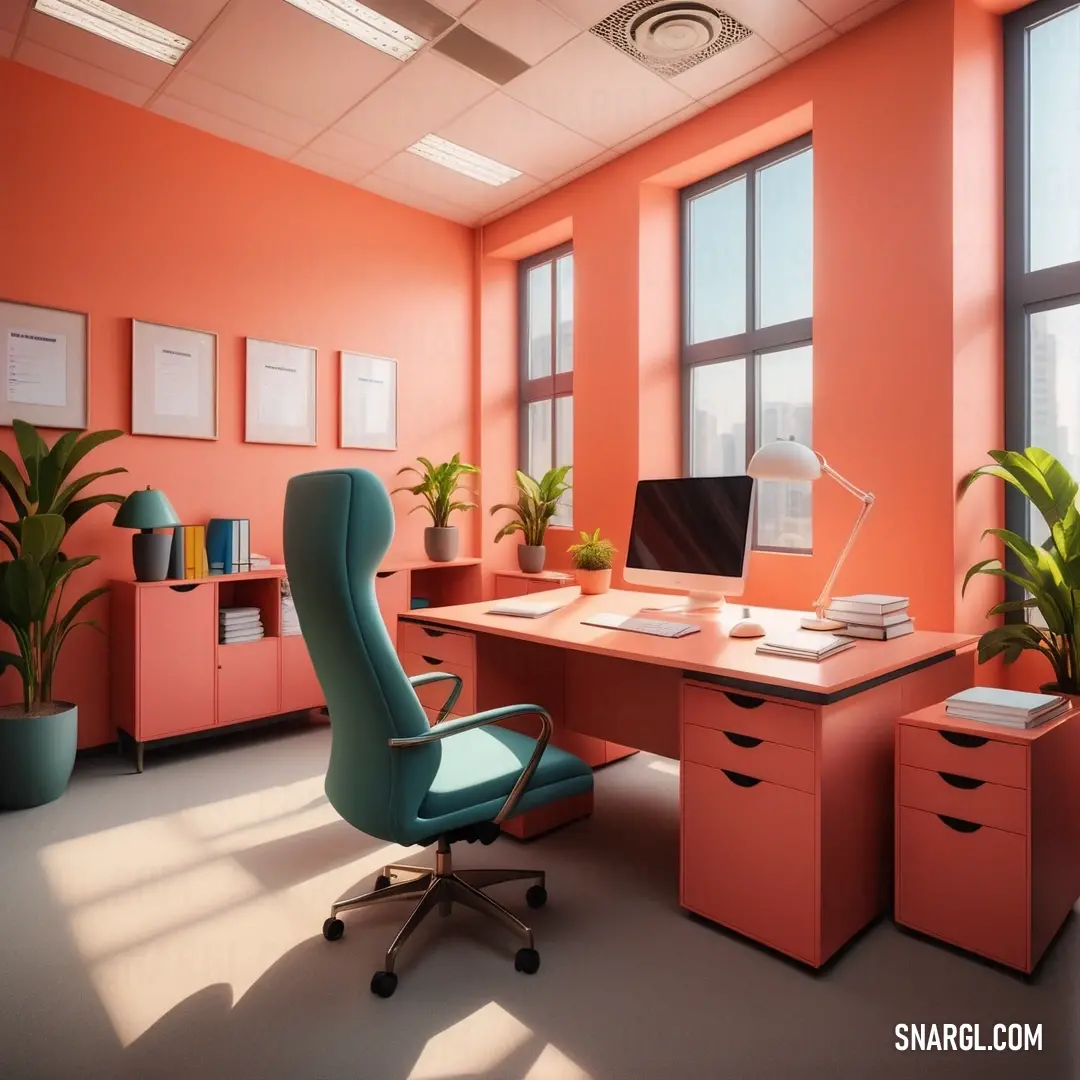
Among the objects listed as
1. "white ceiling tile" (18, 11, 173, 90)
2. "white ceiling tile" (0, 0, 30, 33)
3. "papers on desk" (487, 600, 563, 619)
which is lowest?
"papers on desk" (487, 600, 563, 619)

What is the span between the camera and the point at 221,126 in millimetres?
4199

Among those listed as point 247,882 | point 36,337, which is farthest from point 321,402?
Result: point 247,882

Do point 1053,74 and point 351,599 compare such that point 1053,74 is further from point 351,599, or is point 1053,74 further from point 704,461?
point 351,599

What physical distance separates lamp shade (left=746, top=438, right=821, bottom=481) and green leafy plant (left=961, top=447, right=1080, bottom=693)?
3.02 feet

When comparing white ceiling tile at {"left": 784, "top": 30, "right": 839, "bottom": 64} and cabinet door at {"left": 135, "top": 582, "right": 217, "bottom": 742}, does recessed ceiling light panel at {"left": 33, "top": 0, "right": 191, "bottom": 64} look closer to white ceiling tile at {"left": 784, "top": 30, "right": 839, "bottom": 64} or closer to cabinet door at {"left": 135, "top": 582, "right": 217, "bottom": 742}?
cabinet door at {"left": 135, "top": 582, "right": 217, "bottom": 742}

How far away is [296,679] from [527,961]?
260cm

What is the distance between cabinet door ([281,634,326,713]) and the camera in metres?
4.15

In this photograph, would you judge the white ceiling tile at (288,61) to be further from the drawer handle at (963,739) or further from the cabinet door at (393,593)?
the drawer handle at (963,739)

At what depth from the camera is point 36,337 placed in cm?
366

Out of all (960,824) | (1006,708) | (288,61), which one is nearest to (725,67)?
(288,61)

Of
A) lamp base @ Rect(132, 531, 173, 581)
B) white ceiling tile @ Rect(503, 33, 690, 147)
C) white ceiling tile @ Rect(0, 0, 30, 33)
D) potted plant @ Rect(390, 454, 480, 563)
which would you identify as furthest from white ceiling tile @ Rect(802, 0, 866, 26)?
lamp base @ Rect(132, 531, 173, 581)

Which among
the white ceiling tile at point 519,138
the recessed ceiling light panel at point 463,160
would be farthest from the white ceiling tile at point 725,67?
the recessed ceiling light panel at point 463,160

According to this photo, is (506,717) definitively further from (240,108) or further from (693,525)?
(240,108)

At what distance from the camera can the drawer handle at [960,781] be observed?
2.01 metres
